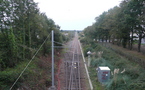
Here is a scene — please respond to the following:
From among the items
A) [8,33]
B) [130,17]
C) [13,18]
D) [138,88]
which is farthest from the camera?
[130,17]

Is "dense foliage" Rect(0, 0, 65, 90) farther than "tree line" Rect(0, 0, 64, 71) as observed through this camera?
No

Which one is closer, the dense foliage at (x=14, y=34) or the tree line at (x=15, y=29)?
the dense foliage at (x=14, y=34)

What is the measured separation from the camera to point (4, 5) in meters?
10.4

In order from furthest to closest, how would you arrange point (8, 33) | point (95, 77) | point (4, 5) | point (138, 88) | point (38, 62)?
point (38, 62) → point (95, 77) → point (8, 33) → point (4, 5) → point (138, 88)

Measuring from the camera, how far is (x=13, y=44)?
11.0 meters

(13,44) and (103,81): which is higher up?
(13,44)

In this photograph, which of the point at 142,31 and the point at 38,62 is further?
the point at 142,31

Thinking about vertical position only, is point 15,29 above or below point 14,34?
above

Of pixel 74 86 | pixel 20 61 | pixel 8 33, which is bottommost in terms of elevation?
pixel 74 86

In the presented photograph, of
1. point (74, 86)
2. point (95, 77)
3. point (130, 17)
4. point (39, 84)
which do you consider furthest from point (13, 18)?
point (130, 17)

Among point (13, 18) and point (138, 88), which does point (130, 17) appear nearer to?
point (138, 88)

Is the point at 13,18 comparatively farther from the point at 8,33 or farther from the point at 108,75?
the point at 108,75

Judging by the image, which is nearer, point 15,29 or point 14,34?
point 14,34

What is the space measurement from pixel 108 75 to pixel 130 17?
10.6 meters
